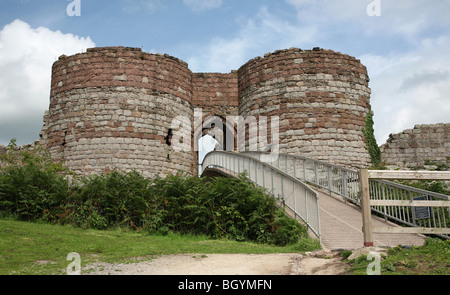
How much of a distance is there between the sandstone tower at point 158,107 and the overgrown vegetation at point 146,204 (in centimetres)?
758

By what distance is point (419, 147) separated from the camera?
2381 cm

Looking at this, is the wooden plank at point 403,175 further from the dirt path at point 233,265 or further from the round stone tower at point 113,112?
the round stone tower at point 113,112

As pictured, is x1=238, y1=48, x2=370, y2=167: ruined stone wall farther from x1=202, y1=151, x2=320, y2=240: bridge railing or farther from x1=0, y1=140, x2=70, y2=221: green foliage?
x1=0, y1=140, x2=70, y2=221: green foliage

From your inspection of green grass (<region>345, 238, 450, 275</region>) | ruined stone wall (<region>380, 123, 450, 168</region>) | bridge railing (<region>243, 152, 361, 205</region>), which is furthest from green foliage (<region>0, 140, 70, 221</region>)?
ruined stone wall (<region>380, 123, 450, 168</region>)

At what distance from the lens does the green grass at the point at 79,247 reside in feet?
24.5

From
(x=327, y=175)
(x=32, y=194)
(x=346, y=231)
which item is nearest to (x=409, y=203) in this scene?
(x=346, y=231)

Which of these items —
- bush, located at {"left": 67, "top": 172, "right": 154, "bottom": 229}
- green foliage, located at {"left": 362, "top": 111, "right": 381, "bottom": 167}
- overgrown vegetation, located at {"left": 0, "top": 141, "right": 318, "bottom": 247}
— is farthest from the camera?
green foliage, located at {"left": 362, "top": 111, "right": 381, "bottom": 167}

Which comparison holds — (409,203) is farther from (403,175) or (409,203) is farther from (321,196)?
(321,196)

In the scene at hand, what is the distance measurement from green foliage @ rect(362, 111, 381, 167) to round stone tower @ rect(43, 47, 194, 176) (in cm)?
988

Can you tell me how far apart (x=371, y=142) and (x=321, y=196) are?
877 centimetres

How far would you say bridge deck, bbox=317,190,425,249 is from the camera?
10.4m

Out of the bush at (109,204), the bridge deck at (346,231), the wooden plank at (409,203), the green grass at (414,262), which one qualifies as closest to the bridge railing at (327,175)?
→ the bridge deck at (346,231)

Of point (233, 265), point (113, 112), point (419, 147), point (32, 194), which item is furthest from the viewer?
point (419, 147)
